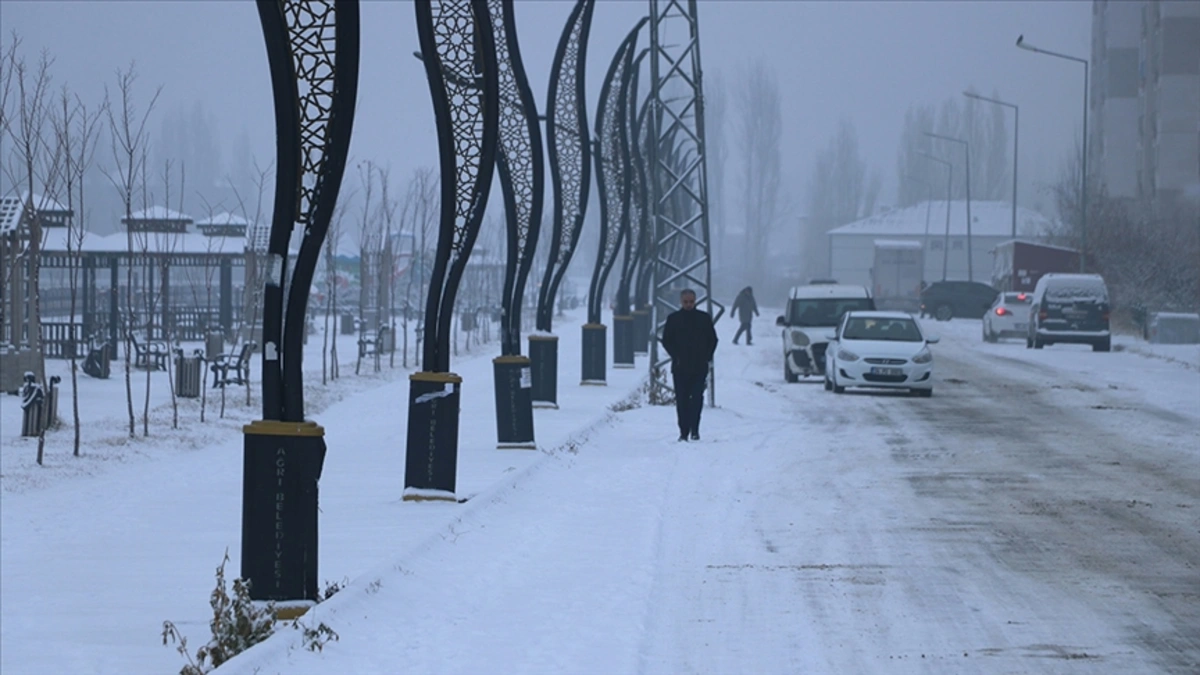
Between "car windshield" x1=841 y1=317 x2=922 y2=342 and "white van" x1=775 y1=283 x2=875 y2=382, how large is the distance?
1.89 m

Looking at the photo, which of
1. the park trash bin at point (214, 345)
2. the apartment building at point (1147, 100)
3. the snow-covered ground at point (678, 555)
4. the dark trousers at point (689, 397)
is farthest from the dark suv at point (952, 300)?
the dark trousers at point (689, 397)

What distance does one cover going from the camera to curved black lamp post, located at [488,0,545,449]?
682 inches

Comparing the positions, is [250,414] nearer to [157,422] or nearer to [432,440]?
[157,422]

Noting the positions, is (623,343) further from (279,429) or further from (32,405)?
(279,429)

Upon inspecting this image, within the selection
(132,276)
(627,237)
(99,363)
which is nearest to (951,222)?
(627,237)

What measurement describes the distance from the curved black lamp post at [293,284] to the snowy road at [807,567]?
45 cm

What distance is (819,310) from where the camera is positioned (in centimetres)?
3259

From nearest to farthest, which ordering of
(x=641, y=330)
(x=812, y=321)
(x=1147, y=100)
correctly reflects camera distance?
(x=812, y=321)
(x=641, y=330)
(x=1147, y=100)

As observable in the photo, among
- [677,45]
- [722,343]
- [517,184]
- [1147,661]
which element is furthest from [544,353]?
[722,343]

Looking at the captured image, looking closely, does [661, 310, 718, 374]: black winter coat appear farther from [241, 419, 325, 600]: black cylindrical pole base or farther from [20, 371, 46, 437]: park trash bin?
[241, 419, 325, 600]: black cylindrical pole base

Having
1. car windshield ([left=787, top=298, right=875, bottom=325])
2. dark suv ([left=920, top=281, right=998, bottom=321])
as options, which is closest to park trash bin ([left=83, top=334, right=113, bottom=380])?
car windshield ([left=787, top=298, right=875, bottom=325])

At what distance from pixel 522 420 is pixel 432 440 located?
457 centimetres

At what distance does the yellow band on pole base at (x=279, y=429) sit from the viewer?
27.5ft

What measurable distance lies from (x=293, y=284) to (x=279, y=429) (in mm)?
778
